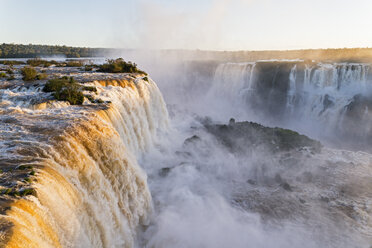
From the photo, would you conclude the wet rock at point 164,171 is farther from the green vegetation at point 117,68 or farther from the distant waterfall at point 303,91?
the distant waterfall at point 303,91

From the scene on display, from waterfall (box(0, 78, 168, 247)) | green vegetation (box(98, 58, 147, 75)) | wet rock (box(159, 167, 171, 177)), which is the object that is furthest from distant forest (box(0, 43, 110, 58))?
waterfall (box(0, 78, 168, 247))

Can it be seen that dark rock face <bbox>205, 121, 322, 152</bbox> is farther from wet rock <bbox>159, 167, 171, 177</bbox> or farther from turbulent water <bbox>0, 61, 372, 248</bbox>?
wet rock <bbox>159, 167, 171, 177</bbox>

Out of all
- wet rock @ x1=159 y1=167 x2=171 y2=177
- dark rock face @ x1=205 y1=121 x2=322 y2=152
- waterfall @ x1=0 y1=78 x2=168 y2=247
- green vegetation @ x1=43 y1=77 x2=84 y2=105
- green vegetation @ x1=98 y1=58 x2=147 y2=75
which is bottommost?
wet rock @ x1=159 y1=167 x2=171 y2=177

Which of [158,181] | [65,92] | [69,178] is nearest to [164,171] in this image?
[158,181]

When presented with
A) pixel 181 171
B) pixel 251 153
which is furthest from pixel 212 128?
pixel 181 171

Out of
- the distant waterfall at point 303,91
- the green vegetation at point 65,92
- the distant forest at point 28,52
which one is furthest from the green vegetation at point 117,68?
the distant forest at point 28,52
